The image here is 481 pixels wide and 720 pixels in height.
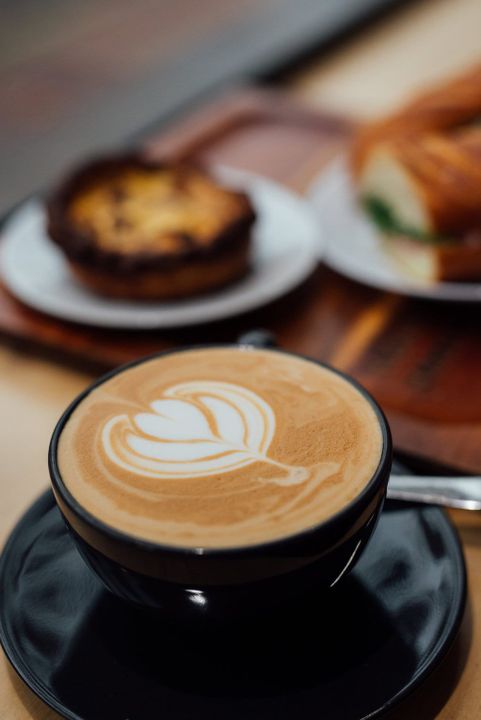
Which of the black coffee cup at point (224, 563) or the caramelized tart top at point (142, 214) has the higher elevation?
the black coffee cup at point (224, 563)

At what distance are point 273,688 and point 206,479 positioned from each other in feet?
0.42

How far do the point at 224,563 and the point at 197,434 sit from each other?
4.4 inches

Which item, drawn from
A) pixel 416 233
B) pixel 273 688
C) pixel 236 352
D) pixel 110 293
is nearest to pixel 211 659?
pixel 273 688

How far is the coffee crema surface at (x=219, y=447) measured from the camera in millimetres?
486

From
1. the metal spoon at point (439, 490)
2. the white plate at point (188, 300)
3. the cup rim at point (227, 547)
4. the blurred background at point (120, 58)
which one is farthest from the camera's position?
the blurred background at point (120, 58)

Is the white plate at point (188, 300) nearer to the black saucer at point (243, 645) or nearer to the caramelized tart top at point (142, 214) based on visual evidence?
the caramelized tart top at point (142, 214)

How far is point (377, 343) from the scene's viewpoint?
0.93 meters

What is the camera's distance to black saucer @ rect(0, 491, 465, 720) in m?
0.49

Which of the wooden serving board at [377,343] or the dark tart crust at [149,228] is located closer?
the wooden serving board at [377,343]

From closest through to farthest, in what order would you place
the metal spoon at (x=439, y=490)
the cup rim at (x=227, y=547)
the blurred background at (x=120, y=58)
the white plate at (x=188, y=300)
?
the cup rim at (x=227, y=547), the metal spoon at (x=439, y=490), the white plate at (x=188, y=300), the blurred background at (x=120, y=58)

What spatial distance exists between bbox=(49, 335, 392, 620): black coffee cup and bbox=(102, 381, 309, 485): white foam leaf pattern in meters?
0.04

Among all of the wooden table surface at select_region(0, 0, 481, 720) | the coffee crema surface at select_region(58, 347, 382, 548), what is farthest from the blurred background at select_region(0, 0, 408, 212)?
the coffee crema surface at select_region(58, 347, 382, 548)

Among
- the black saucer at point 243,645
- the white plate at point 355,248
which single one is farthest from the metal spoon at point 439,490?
the white plate at point 355,248

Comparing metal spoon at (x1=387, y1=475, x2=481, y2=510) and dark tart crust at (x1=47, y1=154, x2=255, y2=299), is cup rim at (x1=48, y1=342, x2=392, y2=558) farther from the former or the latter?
dark tart crust at (x1=47, y1=154, x2=255, y2=299)
